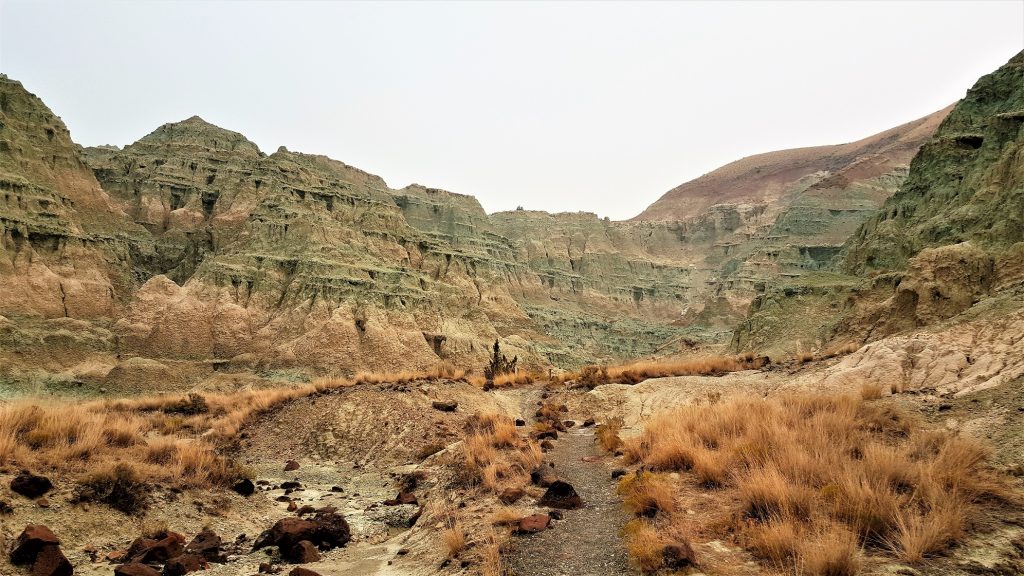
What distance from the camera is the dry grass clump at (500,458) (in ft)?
28.7

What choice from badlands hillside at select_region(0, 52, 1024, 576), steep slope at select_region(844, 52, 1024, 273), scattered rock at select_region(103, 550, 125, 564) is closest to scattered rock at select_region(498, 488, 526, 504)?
badlands hillside at select_region(0, 52, 1024, 576)

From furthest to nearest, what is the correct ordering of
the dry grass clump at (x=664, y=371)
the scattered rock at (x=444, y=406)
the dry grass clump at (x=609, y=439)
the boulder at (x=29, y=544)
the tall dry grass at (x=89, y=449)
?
the dry grass clump at (x=664, y=371), the scattered rock at (x=444, y=406), the dry grass clump at (x=609, y=439), the tall dry grass at (x=89, y=449), the boulder at (x=29, y=544)

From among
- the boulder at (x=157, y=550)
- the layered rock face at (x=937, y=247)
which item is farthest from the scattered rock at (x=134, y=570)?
the layered rock face at (x=937, y=247)

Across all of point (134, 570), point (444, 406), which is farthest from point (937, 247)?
point (134, 570)

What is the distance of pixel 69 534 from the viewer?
6.91 metres

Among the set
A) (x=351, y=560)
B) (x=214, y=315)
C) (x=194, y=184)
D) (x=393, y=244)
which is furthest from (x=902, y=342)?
(x=194, y=184)

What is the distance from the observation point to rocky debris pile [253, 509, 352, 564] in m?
7.09

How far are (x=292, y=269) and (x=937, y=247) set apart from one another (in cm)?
5666

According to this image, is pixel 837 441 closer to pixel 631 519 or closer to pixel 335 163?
pixel 631 519

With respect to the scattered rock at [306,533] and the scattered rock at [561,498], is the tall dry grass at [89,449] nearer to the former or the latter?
the scattered rock at [306,533]

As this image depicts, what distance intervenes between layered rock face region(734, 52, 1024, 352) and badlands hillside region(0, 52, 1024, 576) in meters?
0.21

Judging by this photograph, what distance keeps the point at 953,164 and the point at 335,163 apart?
95602mm

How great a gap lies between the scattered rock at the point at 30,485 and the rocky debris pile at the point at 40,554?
3.56 ft

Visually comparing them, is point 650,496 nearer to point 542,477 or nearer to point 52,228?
point 542,477
